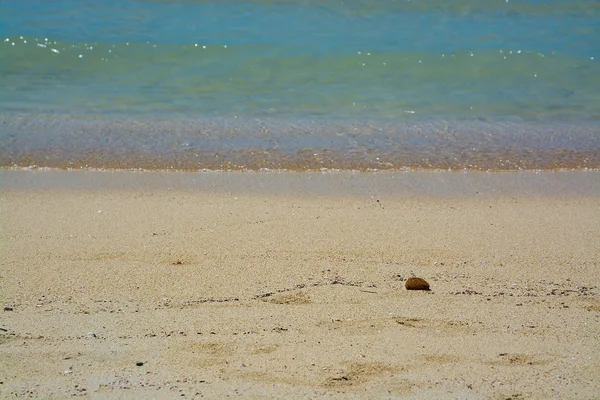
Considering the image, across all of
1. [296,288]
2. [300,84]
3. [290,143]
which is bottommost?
[296,288]

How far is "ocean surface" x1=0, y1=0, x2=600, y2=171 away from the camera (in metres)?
5.68

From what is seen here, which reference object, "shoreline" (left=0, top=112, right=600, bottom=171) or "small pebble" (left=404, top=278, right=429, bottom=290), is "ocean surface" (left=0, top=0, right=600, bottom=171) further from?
"small pebble" (left=404, top=278, right=429, bottom=290)

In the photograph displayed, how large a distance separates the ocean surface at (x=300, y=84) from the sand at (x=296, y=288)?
0.78 meters

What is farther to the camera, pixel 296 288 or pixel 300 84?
pixel 300 84

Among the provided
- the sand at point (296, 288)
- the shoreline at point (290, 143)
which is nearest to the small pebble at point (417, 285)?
the sand at point (296, 288)

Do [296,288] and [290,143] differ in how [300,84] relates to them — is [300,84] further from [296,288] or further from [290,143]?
[296,288]

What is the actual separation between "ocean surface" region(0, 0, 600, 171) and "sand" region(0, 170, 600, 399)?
2.55ft

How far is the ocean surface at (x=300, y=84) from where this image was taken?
224 inches

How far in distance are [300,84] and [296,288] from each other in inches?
207

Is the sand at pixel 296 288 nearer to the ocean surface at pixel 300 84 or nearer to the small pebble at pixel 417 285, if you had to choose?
the small pebble at pixel 417 285

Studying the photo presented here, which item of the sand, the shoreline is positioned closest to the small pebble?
the sand

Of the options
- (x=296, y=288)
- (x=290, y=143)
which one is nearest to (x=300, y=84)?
(x=290, y=143)

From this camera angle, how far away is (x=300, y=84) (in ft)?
26.3

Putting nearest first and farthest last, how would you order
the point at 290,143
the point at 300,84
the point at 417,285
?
the point at 417,285
the point at 290,143
the point at 300,84
